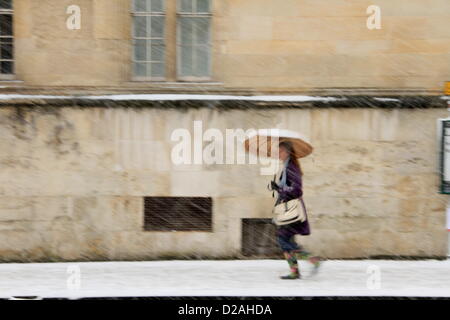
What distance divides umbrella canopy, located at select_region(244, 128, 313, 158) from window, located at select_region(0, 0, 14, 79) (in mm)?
3967

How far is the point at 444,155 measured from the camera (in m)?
9.04

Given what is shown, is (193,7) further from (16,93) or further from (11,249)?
(11,249)

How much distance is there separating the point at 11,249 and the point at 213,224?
3003 millimetres

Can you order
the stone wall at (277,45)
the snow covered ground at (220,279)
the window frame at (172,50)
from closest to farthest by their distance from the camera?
the snow covered ground at (220,279), the stone wall at (277,45), the window frame at (172,50)

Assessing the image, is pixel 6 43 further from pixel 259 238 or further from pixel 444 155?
pixel 444 155

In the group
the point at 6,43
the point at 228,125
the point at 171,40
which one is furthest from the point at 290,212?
the point at 6,43

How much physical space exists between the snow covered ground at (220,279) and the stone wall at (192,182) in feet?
0.98

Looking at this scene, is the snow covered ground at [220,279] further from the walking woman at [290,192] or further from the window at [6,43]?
the window at [6,43]

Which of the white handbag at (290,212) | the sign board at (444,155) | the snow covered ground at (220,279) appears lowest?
the snow covered ground at (220,279)

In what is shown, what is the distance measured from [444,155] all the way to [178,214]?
13.0ft

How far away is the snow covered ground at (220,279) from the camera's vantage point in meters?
7.25

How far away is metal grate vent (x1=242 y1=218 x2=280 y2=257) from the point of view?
31.0 ft

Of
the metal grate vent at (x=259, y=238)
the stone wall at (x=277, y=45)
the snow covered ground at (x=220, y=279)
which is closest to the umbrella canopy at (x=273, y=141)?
the stone wall at (x=277, y=45)

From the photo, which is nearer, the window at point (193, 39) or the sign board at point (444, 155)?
the sign board at point (444, 155)
